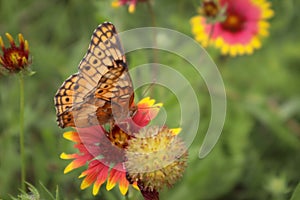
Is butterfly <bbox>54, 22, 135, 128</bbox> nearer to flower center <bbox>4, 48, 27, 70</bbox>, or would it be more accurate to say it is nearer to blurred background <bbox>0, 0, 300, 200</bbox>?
flower center <bbox>4, 48, 27, 70</bbox>

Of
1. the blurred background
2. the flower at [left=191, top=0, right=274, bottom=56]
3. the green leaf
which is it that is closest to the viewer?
the green leaf

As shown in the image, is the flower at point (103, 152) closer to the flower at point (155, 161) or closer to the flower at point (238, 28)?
the flower at point (155, 161)

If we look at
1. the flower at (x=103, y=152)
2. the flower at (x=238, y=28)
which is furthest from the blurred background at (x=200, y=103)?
the flower at (x=103, y=152)

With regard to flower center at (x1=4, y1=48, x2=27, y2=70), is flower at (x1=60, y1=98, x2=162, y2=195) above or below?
below

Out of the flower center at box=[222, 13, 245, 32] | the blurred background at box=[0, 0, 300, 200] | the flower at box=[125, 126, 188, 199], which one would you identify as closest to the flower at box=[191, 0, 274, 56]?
the flower center at box=[222, 13, 245, 32]

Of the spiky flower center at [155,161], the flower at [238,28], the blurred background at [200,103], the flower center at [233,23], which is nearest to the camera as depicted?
the spiky flower center at [155,161]

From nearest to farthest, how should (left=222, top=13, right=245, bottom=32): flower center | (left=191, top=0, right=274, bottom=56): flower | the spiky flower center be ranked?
the spiky flower center → (left=191, top=0, right=274, bottom=56): flower → (left=222, top=13, right=245, bottom=32): flower center
